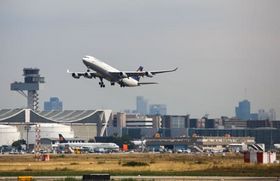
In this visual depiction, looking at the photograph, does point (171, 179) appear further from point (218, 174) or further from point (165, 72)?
point (165, 72)

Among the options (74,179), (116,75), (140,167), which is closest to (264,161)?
(140,167)

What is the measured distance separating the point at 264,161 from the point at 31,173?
142 ft

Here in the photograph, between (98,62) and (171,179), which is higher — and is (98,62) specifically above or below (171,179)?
above

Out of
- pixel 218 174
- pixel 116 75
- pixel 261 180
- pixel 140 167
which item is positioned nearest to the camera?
pixel 261 180

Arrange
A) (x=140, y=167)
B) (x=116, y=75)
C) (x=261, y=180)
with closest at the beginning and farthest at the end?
(x=261, y=180) → (x=140, y=167) → (x=116, y=75)

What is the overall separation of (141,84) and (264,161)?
145ft

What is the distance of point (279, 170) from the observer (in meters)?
118

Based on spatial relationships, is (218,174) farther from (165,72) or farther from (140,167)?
(165,72)

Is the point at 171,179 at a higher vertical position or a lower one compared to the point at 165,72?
lower

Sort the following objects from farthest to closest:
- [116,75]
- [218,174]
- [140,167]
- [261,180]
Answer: [116,75] → [140,167] → [218,174] → [261,180]

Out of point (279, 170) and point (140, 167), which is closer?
point (279, 170)

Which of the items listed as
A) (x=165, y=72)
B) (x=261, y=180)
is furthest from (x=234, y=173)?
(x=165, y=72)

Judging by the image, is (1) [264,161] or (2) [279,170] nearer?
(2) [279,170]

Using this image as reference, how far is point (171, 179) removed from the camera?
320 ft
